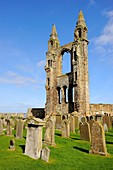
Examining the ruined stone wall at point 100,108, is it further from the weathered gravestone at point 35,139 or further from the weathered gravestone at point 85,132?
the weathered gravestone at point 35,139

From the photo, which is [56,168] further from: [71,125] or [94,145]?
[71,125]

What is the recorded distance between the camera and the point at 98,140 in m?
7.38

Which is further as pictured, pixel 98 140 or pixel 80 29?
pixel 80 29

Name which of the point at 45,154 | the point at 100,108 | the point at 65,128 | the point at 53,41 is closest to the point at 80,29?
the point at 53,41

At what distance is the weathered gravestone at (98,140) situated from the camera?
23.9ft

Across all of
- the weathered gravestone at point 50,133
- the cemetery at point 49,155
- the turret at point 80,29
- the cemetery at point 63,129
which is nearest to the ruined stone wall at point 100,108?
the cemetery at point 63,129

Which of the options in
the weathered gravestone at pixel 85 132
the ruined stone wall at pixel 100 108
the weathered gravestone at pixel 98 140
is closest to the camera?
the weathered gravestone at pixel 98 140

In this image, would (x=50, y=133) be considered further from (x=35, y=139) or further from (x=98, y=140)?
(x=98, y=140)

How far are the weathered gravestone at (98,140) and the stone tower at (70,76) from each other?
56.2 feet

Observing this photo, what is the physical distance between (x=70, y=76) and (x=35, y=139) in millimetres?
21509

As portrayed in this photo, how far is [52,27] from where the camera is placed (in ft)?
112

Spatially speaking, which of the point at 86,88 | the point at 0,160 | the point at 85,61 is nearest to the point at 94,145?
the point at 0,160

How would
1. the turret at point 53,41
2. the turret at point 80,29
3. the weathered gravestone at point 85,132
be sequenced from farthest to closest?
the turret at point 53,41
the turret at point 80,29
the weathered gravestone at point 85,132

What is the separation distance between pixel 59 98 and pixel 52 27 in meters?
13.6
